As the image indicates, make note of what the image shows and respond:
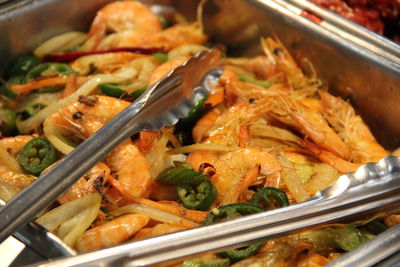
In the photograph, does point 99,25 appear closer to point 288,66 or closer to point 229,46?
point 229,46

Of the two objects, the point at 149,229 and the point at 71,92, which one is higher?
the point at 71,92

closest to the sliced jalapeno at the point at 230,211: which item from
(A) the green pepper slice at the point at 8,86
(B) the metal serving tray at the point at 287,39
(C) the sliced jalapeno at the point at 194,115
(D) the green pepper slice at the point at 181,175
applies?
(D) the green pepper slice at the point at 181,175

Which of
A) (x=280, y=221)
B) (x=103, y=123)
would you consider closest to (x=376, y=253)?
(x=280, y=221)

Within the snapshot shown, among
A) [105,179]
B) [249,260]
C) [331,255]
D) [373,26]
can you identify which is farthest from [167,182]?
[373,26]

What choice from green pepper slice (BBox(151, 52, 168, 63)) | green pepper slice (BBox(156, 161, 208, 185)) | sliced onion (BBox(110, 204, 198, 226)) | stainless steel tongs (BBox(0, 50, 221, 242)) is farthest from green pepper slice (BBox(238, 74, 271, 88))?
sliced onion (BBox(110, 204, 198, 226))

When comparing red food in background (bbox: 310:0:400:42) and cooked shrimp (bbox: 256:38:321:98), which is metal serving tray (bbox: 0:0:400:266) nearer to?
cooked shrimp (bbox: 256:38:321:98)

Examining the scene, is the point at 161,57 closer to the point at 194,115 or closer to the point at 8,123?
the point at 194,115
